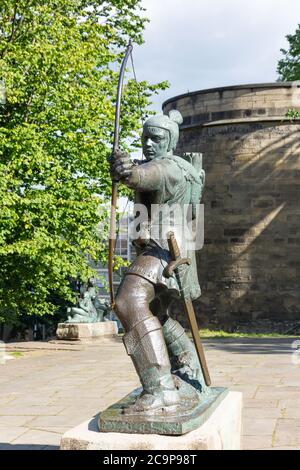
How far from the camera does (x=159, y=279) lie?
4156mm

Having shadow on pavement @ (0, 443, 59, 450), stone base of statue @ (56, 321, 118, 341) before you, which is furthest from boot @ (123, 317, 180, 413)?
stone base of statue @ (56, 321, 118, 341)

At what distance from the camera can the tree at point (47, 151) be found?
46.4 ft

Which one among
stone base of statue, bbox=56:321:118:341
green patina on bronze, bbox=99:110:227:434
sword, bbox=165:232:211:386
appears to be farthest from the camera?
stone base of statue, bbox=56:321:118:341

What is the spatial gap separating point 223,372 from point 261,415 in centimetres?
330

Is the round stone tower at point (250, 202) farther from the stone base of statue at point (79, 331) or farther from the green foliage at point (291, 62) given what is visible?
the stone base of statue at point (79, 331)

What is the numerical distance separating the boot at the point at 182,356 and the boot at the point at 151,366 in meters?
0.25

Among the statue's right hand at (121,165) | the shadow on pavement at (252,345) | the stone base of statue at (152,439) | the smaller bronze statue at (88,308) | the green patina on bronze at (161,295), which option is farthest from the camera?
the smaller bronze statue at (88,308)

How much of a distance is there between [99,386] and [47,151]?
24.6 feet

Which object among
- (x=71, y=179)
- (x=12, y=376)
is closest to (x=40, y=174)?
(x=71, y=179)

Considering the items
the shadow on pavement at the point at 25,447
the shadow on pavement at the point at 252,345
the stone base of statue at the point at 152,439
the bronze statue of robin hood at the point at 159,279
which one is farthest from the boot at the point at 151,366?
the shadow on pavement at the point at 252,345

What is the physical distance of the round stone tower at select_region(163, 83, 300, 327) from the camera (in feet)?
76.4

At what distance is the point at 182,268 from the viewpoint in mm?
4270

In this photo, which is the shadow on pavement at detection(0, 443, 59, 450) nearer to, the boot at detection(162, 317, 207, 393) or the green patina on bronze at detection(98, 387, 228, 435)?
the boot at detection(162, 317, 207, 393)

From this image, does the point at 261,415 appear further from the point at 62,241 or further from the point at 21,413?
the point at 62,241
